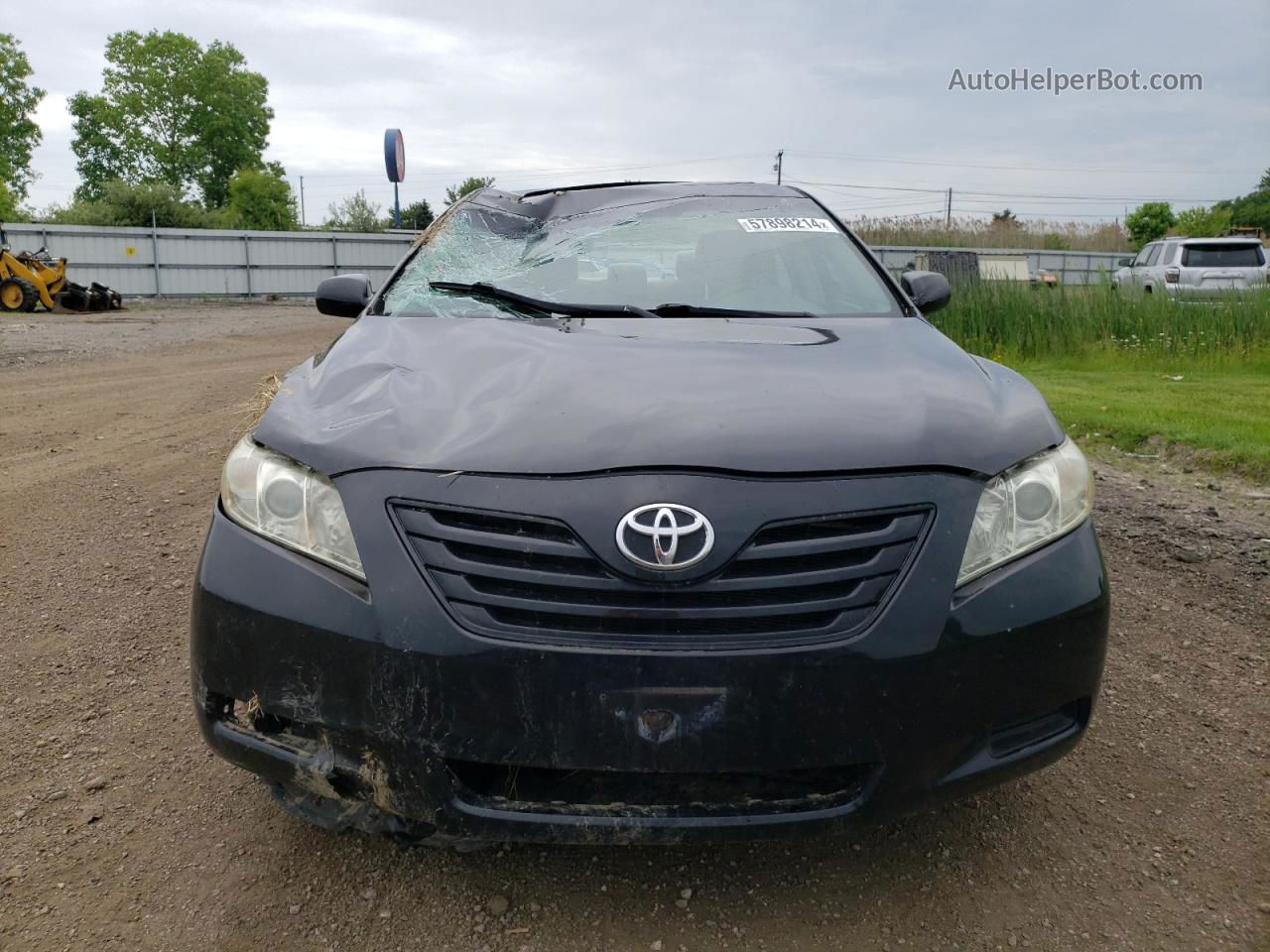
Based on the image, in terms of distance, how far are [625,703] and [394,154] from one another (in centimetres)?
1835

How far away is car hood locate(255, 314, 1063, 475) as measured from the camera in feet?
6.00

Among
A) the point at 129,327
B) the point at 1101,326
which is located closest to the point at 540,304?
the point at 1101,326

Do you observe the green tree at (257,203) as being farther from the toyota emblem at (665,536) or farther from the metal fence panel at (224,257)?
the toyota emblem at (665,536)

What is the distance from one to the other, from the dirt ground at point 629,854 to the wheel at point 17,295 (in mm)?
21371

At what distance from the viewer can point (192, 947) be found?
1855 millimetres

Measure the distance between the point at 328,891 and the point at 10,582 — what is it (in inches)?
99.9

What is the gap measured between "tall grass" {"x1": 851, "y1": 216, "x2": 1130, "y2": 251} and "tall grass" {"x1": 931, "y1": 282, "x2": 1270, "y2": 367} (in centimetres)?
1732

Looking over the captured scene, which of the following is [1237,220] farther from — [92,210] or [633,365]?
[633,365]

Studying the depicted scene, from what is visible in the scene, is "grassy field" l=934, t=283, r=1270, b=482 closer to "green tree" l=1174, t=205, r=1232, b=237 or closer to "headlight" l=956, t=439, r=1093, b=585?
"headlight" l=956, t=439, r=1093, b=585

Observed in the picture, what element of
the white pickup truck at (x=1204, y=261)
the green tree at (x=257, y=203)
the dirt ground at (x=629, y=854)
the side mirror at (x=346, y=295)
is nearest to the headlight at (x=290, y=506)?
the dirt ground at (x=629, y=854)

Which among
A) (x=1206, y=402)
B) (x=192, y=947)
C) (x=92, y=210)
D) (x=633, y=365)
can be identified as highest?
(x=92, y=210)

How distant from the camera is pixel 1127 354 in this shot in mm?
9953

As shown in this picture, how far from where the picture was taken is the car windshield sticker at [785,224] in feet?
10.9

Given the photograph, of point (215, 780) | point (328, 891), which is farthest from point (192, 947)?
point (215, 780)
